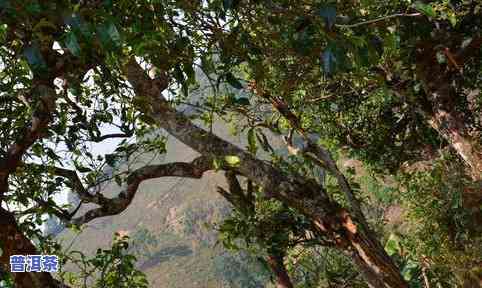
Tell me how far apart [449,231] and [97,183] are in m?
10.7

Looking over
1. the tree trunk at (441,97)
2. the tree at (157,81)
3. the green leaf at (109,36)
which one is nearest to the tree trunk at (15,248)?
the tree at (157,81)

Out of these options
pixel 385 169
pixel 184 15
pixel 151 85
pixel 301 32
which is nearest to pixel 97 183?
pixel 151 85

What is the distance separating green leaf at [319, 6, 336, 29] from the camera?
2.01 m

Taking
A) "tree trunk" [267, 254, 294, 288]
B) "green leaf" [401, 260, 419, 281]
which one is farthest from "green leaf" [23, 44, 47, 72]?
"green leaf" [401, 260, 419, 281]

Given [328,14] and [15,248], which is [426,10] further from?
[15,248]

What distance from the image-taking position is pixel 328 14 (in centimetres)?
203

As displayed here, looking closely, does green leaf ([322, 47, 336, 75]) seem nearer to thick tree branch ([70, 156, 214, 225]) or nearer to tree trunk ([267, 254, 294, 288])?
thick tree branch ([70, 156, 214, 225])

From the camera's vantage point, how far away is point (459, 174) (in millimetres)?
12195

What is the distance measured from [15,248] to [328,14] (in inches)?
157

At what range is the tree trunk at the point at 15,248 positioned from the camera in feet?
15.6

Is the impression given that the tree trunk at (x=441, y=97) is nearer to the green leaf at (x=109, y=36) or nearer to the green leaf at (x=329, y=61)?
the green leaf at (x=329, y=61)

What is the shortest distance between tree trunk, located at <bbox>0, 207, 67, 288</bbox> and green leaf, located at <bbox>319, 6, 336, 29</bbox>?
3932 millimetres

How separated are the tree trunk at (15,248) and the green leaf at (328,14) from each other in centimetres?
393

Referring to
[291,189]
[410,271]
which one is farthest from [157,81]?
[410,271]
